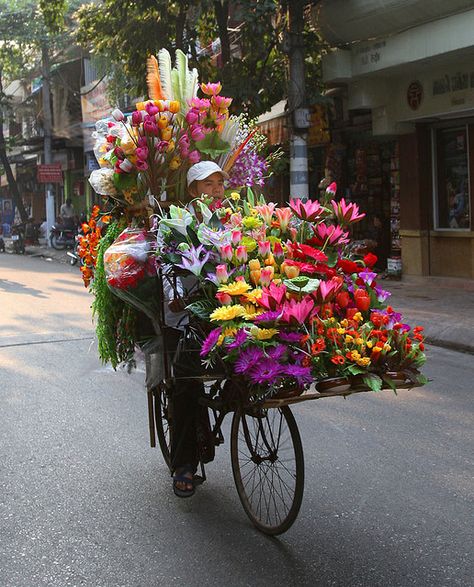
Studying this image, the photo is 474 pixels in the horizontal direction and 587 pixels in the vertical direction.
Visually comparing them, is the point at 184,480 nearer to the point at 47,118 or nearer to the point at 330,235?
the point at 330,235

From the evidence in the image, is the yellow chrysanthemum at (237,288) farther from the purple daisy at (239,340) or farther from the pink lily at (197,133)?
the pink lily at (197,133)

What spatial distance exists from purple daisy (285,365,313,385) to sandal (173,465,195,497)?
122 centimetres

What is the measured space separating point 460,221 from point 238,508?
10.4 m

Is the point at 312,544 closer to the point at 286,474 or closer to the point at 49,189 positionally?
the point at 286,474

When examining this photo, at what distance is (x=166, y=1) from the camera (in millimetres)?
14141

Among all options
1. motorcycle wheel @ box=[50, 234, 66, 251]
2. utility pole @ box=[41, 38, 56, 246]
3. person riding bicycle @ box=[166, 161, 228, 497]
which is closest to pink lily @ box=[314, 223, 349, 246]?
person riding bicycle @ box=[166, 161, 228, 497]

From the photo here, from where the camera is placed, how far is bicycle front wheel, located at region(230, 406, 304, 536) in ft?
11.5

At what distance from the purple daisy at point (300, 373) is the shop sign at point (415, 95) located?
11.0 meters

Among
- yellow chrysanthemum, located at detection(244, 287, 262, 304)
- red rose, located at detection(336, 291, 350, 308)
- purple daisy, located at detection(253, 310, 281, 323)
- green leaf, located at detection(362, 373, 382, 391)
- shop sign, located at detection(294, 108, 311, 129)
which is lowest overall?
green leaf, located at detection(362, 373, 382, 391)

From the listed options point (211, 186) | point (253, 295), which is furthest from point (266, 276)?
point (211, 186)

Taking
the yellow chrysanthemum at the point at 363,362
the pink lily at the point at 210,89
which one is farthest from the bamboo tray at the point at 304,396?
the pink lily at the point at 210,89

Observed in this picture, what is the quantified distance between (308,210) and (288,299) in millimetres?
553

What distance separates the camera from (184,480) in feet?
13.0

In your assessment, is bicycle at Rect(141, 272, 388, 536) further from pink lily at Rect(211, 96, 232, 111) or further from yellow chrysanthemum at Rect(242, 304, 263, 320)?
pink lily at Rect(211, 96, 232, 111)
